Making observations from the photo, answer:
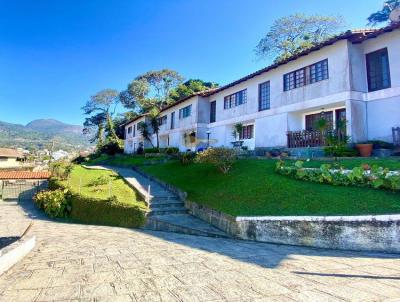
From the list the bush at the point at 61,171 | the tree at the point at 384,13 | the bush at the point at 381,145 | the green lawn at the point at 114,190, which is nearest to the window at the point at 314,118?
the bush at the point at 381,145

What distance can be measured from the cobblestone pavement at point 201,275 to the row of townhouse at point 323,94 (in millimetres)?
10280

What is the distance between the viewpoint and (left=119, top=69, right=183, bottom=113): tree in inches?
1991

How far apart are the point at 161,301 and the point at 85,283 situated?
149 centimetres

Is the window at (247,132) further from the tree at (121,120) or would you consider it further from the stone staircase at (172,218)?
the tree at (121,120)

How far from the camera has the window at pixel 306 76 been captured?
1650 cm

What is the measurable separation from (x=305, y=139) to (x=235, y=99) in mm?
Result: 9152

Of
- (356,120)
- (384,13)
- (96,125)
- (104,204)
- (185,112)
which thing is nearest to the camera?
(104,204)

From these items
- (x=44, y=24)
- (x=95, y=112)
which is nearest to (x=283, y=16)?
(x=44, y=24)

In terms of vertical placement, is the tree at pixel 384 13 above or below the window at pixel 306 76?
above

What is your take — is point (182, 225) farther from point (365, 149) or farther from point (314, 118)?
point (314, 118)

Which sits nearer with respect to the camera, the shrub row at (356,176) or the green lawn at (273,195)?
the green lawn at (273,195)

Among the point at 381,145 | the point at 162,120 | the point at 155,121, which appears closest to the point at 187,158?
the point at 381,145

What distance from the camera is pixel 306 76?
17.6 meters

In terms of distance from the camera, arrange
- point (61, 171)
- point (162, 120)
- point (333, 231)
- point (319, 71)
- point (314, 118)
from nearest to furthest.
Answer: point (333, 231) < point (319, 71) < point (314, 118) < point (61, 171) < point (162, 120)
